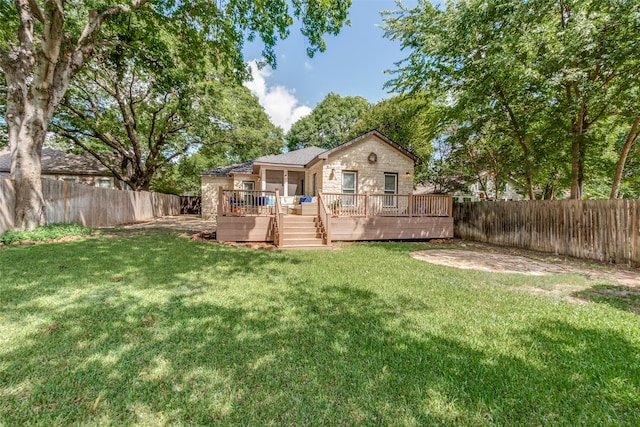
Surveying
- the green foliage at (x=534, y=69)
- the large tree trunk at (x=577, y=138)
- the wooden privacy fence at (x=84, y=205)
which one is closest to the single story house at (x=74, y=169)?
the wooden privacy fence at (x=84, y=205)

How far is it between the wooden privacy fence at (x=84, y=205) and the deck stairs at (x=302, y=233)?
824 centimetres

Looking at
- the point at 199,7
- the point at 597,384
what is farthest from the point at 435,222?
the point at 199,7

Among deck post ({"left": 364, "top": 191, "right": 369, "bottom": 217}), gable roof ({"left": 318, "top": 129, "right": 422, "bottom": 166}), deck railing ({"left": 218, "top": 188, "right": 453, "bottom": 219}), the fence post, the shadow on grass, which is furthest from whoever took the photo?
gable roof ({"left": 318, "top": 129, "right": 422, "bottom": 166})

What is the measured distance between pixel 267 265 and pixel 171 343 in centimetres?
333

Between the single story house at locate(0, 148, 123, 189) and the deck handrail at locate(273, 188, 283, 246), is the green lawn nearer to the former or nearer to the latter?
the deck handrail at locate(273, 188, 283, 246)

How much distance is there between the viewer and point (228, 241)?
8992 millimetres

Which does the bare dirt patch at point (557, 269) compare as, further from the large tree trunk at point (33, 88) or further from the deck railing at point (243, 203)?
the large tree trunk at point (33, 88)

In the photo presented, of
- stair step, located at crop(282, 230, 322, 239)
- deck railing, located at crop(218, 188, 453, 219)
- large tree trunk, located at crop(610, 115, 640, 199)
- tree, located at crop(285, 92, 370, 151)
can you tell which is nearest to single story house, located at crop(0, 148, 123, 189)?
deck railing, located at crop(218, 188, 453, 219)

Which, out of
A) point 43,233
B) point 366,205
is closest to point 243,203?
point 366,205

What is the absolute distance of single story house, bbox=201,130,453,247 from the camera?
360 inches

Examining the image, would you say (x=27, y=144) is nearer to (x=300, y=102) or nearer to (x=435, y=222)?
(x=435, y=222)

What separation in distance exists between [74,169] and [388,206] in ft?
83.7

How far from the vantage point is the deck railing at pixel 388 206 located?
10430 mm

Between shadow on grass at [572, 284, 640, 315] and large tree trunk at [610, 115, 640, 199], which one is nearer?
shadow on grass at [572, 284, 640, 315]
